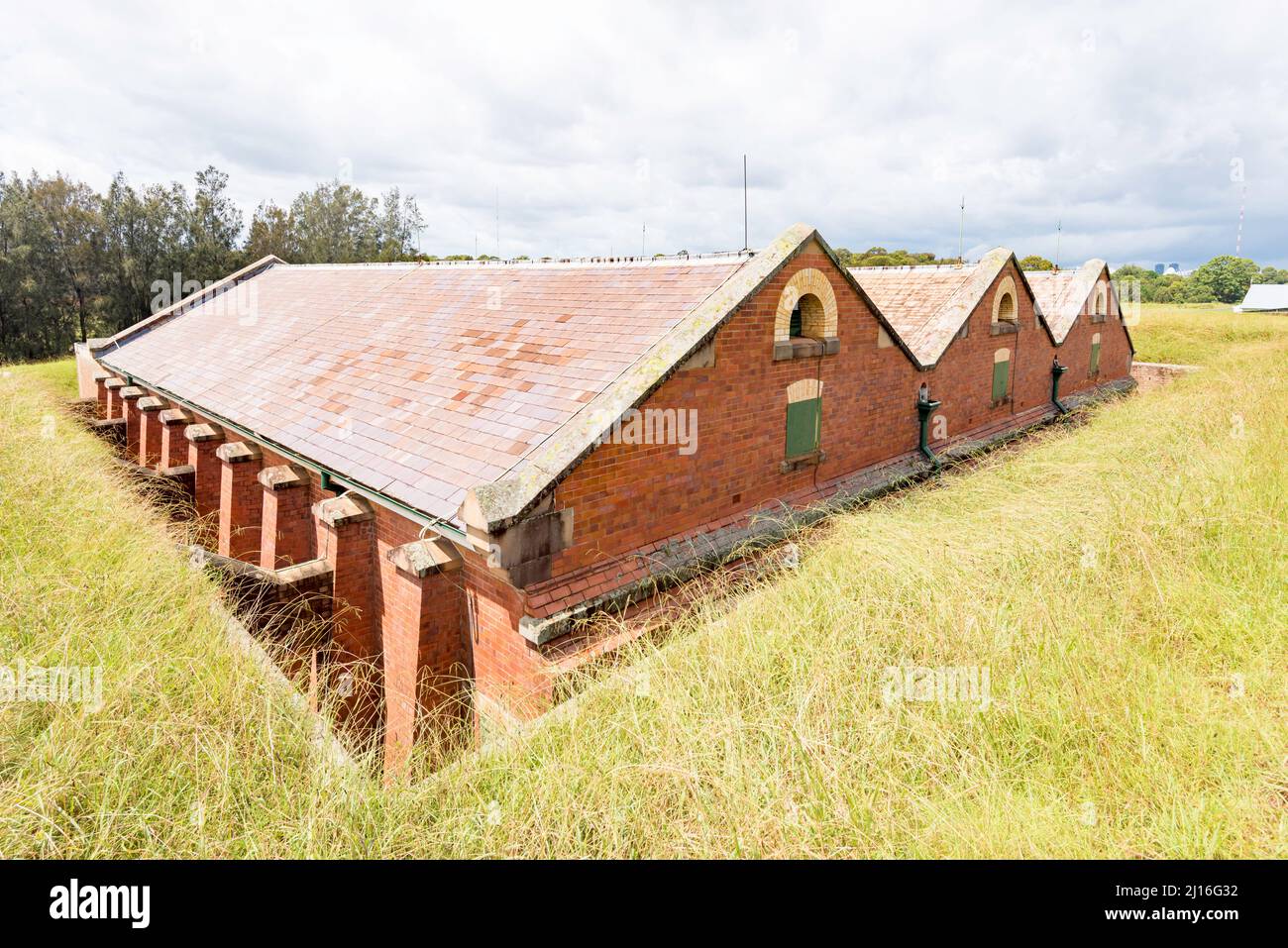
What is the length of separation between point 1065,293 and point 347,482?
19.8m

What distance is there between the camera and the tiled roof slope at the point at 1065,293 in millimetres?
18188

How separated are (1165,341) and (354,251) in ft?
187

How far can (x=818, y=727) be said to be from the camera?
150 inches

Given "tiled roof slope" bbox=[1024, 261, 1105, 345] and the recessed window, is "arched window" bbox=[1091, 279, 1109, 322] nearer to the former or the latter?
"tiled roof slope" bbox=[1024, 261, 1105, 345]

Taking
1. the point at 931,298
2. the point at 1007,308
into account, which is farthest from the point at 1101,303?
the point at 931,298

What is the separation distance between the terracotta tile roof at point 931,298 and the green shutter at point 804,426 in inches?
135

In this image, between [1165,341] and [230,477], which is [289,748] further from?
[1165,341]

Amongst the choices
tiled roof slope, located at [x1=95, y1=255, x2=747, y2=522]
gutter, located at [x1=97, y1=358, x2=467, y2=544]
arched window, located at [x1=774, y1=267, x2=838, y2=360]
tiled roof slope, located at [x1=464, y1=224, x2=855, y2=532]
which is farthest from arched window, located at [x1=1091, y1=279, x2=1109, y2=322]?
gutter, located at [x1=97, y1=358, x2=467, y2=544]

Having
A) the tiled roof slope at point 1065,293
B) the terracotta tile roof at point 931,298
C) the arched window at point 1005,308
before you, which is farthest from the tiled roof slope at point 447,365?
the tiled roof slope at point 1065,293

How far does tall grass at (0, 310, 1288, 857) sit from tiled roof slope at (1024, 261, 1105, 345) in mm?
13578

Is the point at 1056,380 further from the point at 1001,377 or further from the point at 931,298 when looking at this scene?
the point at 931,298

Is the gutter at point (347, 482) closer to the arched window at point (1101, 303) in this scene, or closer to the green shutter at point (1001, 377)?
the green shutter at point (1001, 377)

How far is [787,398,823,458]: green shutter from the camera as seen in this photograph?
9.14 meters
